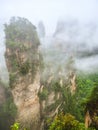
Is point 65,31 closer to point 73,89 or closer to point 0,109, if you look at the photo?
point 73,89

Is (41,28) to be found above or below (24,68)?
above

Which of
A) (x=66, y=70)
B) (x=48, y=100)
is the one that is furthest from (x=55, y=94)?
(x=66, y=70)

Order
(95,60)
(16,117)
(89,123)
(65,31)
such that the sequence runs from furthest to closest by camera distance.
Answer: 1. (95,60)
2. (65,31)
3. (16,117)
4. (89,123)

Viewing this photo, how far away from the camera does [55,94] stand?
46781 millimetres

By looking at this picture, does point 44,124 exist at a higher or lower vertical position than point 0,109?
lower

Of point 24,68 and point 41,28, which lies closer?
point 24,68

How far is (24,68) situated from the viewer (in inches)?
1586

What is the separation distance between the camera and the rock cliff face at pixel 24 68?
1571 inches

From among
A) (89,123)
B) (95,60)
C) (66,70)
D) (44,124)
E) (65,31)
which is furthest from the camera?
(95,60)

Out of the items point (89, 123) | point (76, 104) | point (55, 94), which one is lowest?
point (76, 104)

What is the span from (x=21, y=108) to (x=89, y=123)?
59.3 ft

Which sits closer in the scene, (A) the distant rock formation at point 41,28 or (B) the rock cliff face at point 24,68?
(B) the rock cliff face at point 24,68

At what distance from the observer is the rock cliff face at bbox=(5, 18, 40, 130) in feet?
131

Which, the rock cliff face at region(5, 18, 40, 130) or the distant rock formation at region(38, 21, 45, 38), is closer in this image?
the rock cliff face at region(5, 18, 40, 130)
